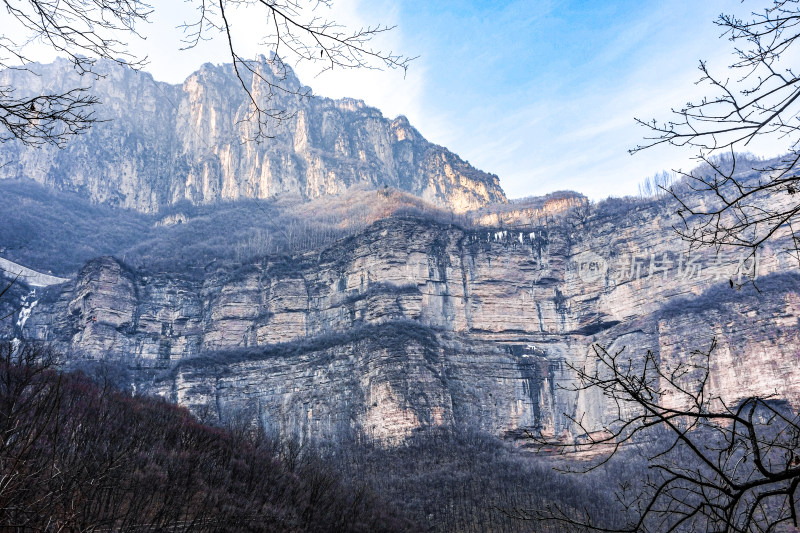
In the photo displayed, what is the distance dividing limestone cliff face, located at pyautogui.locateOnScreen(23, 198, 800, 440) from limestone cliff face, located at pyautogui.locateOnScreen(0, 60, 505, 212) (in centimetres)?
4941

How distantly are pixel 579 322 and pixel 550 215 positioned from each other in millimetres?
19136

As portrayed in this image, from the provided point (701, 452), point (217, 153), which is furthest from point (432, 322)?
point (217, 153)

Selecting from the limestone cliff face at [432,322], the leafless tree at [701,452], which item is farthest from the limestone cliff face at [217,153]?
the leafless tree at [701,452]

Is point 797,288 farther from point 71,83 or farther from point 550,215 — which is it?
point 71,83

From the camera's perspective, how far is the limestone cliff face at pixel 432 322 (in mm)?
53969

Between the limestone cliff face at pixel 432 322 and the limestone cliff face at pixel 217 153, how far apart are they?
4941 cm

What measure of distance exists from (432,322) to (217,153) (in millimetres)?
80181

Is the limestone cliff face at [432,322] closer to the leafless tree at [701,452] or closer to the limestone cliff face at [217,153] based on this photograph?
the leafless tree at [701,452]

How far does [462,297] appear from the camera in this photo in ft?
214

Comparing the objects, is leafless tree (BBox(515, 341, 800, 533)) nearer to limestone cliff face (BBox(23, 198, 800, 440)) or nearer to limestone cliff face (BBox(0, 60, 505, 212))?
limestone cliff face (BBox(23, 198, 800, 440))

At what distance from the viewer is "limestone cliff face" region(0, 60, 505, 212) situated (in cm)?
11362

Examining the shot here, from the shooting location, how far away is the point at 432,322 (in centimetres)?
6262

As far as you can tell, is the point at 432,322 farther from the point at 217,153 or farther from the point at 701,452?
the point at 217,153

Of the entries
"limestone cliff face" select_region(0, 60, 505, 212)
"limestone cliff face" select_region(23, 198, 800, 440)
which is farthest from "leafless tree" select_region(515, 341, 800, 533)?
"limestone cliff face" select_region(0, 60, 505, 212)
